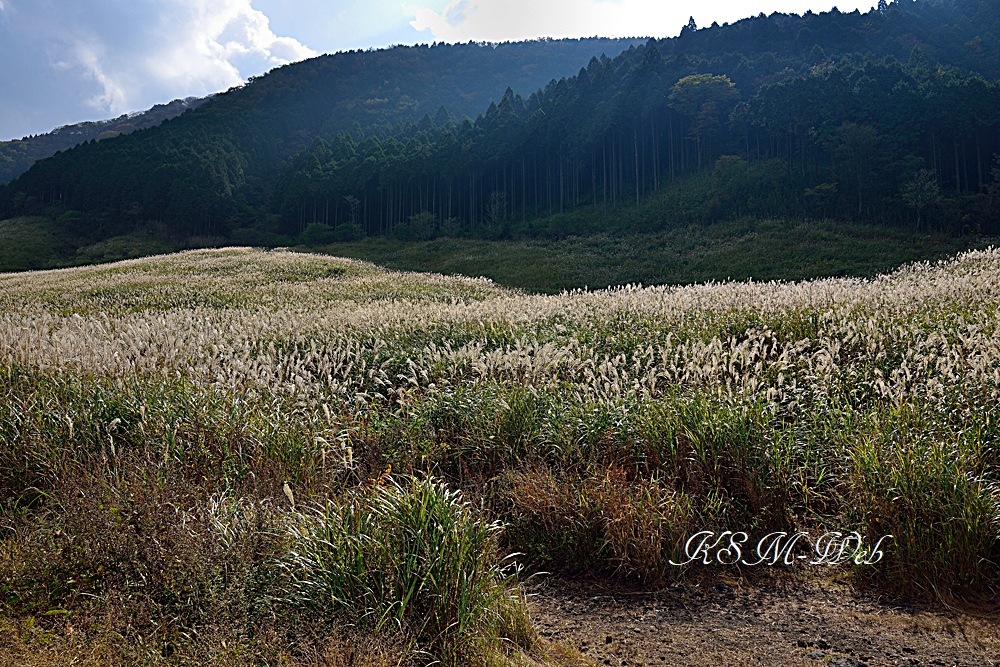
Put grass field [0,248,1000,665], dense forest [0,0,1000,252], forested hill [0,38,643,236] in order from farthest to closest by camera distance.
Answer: forested hill [0,38,643,236]
dense forest [0,0,1000,252]
grass field [0,248,1000,665]

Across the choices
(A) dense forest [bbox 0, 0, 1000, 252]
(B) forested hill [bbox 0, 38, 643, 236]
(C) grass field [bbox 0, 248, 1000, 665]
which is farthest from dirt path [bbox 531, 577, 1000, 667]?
(B) forested hill [bbox 0, 38, 643, 236]

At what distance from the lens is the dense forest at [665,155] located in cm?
4809

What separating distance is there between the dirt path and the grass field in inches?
8.1

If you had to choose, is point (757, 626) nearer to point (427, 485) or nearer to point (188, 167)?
point (427, 485)

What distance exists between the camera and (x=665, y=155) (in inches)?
2704

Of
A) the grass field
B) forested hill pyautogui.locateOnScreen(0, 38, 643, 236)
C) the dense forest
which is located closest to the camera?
the grass field

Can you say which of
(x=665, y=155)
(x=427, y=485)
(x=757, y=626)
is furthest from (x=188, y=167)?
(x=757, y=626)

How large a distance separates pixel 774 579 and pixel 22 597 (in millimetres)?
4040

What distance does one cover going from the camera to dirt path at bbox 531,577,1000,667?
2.77 m

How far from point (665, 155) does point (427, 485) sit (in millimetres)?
71822

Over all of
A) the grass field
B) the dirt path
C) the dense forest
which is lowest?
the dirt path

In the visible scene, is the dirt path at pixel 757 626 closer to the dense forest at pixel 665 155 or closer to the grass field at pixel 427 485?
the grass field at pixel 427 485

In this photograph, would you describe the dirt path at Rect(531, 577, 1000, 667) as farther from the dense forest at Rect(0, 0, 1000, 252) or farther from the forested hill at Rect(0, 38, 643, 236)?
the forested hill at Rect(0, 38, 643, 236)

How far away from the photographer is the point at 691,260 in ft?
119
